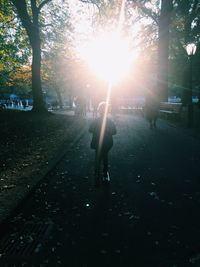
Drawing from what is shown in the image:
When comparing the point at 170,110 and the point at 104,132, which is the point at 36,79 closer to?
the point at 170,110

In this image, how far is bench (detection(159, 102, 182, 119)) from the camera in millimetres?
23152

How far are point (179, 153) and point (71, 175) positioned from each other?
429 centimetres

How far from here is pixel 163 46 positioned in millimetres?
28297

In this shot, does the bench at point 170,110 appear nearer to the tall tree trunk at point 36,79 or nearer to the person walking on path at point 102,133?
the tall tree trunk at point 36,79

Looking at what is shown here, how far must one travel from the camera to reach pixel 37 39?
25.1 m

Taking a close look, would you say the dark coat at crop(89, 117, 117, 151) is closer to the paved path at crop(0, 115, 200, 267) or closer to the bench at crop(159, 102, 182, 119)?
the paved path at crop(0, 115, 200, 267)

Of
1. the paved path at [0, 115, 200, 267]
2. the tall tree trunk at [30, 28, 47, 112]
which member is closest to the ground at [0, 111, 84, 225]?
the paved path at [0, 115, 200, 267]

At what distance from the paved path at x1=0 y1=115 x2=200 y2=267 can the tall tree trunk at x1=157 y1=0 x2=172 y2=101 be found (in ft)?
65.1

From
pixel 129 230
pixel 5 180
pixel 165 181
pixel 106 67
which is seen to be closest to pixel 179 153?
pixel 165 181

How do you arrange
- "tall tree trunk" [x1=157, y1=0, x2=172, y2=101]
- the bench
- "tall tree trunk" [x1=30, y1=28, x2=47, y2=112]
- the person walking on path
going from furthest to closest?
"tall tree trunk" [x1=157, y1=0, x2=172, y2=101] < "tall tree trunk" [x1=30, y1=28, x2=47, y2=112] < the bench < the person walking on path

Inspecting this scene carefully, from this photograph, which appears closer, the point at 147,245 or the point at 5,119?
the point at 147,245

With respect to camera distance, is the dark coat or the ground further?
the dark coat

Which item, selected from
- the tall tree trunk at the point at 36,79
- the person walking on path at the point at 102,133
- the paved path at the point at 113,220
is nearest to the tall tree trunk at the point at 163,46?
the tall tree trunk at the point at 36,79

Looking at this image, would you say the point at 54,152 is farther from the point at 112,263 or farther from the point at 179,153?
the point at 112,263
